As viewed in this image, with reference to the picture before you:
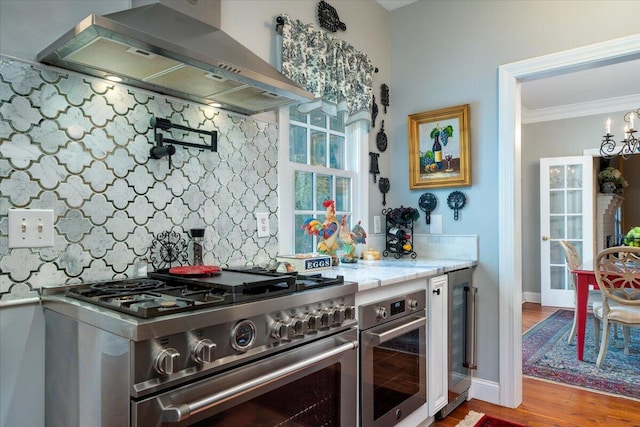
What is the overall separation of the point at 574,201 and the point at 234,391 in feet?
19.1

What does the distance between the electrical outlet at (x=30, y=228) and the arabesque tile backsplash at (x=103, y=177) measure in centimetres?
2

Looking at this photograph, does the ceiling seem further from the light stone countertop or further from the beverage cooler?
the light stone countertop

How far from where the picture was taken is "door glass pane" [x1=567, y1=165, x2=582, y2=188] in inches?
219

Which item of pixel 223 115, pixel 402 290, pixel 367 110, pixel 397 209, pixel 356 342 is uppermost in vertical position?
pixel 367 110

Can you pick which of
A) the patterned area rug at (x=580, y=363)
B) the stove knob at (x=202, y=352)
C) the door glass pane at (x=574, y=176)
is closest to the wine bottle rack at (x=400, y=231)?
the patterned area rug at (x=580, y=363)

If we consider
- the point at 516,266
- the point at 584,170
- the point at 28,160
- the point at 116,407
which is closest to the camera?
the point at 116,407

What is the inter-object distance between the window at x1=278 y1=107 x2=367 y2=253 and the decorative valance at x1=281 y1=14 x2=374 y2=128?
141 millimetres

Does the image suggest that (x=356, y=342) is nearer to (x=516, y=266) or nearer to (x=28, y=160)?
(x=28, y=160)

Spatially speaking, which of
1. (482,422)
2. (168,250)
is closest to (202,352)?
(168,250)

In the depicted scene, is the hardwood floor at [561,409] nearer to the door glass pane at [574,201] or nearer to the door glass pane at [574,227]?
the door glass pane at [574,227]

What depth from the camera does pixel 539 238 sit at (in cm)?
592

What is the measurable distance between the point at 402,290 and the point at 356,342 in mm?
485

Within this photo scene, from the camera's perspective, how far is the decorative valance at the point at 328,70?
7.32 ft

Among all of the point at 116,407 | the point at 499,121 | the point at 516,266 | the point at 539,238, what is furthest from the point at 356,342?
the point at 539,238
